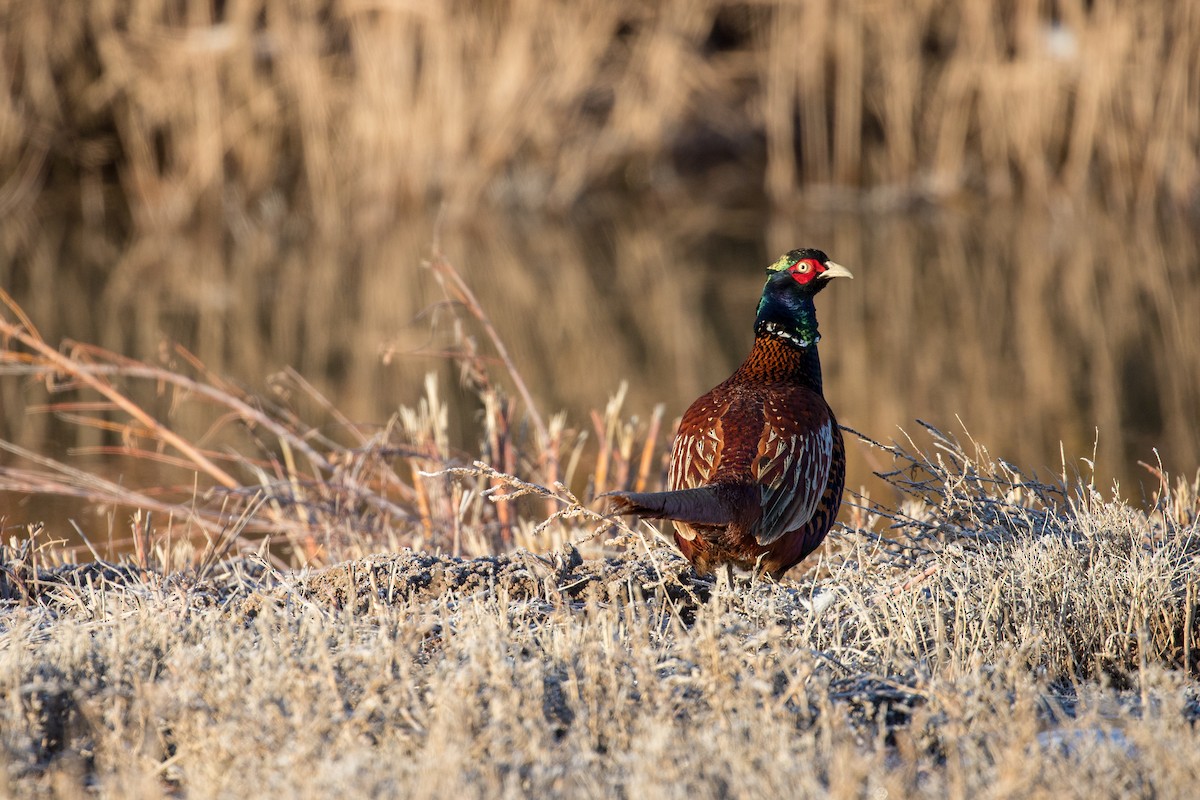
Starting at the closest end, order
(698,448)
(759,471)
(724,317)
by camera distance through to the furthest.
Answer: (759,471)
(698,448)
(724,317)

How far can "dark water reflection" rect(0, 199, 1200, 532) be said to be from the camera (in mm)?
7852

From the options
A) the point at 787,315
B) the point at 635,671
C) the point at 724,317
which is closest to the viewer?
the point at 635,671

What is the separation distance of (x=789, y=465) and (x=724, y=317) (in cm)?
678

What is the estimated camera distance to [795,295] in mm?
3990

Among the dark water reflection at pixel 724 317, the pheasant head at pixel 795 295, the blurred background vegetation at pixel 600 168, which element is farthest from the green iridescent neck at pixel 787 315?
the blurred background vegetation at pixel 600 168

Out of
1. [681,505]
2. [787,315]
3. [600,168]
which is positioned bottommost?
[600,168]

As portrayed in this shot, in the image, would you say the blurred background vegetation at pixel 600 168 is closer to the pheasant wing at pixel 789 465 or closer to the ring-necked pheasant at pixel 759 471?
the ring-necked pheasant at pixel 759 471

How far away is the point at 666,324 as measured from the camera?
10.1m

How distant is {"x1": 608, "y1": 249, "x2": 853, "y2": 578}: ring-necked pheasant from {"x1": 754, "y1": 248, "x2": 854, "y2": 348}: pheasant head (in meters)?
0.08

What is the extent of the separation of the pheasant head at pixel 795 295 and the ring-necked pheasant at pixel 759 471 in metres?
0.08

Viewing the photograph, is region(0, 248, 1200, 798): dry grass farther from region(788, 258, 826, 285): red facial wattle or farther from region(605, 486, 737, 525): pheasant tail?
region(788, 258, 826, 285): red facial wattle

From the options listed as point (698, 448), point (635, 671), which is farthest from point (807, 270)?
point (635, 671)

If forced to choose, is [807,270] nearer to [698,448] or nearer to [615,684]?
[698,448]

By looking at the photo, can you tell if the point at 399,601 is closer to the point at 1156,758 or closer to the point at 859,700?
the point at 859,700
